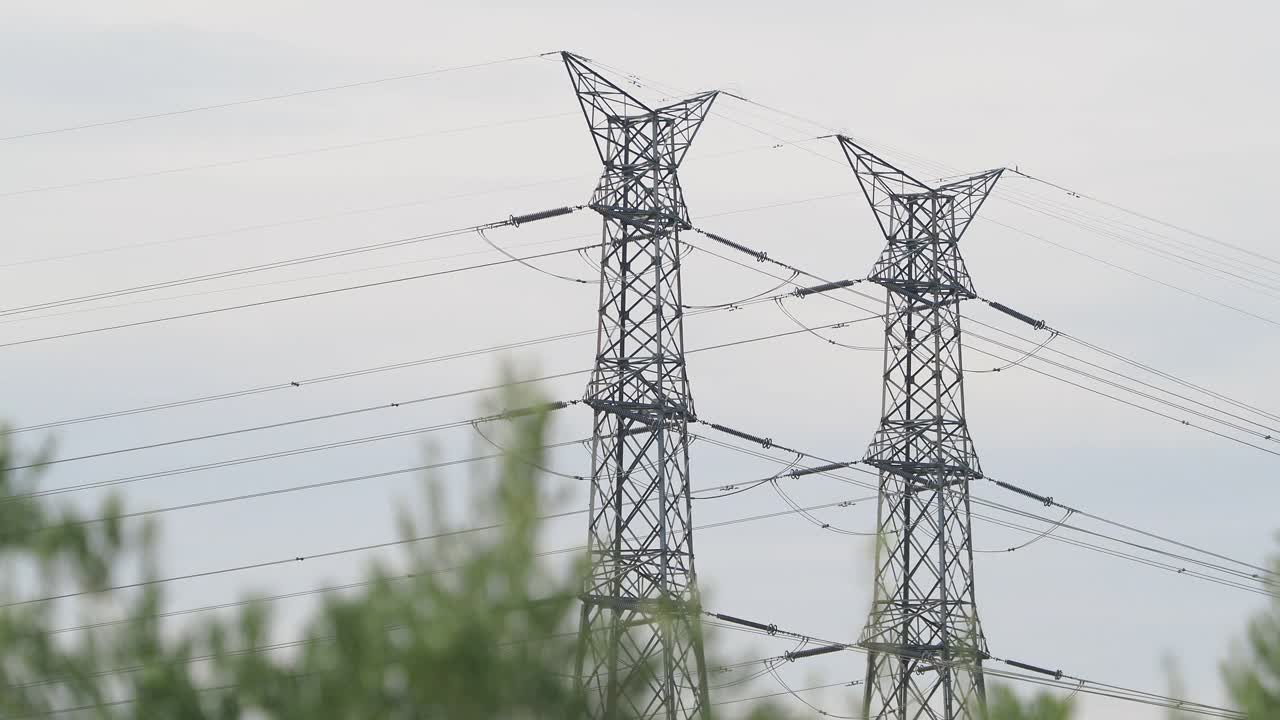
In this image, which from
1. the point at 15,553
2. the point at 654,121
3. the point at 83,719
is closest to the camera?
the point at 83,719

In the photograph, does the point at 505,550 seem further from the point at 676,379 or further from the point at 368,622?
the point at 676,379

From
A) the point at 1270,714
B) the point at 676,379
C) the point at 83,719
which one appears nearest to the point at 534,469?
the point at 83,719

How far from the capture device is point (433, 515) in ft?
35.0

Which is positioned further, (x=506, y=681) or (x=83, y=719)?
(x=83, y=719)

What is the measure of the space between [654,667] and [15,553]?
→ 946 cm

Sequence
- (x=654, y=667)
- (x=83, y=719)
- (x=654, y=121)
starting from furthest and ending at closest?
(x=654, y=121) → (x=83, y=719) → (x=654, y=667)

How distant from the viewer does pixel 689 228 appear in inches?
1234

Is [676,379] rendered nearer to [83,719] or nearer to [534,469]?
[83,719]

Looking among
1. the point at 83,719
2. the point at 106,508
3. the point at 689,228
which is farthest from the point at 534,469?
the point at 689,228

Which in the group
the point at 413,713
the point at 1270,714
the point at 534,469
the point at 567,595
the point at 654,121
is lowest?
the point at 1270,714

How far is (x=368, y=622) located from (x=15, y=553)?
28.7ft

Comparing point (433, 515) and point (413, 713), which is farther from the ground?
point (433, 515)

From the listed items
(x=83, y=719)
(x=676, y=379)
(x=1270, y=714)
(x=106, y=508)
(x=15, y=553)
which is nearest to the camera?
(x=83, y=719)

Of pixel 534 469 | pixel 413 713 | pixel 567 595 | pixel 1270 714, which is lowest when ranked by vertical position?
pixel 1270 714
